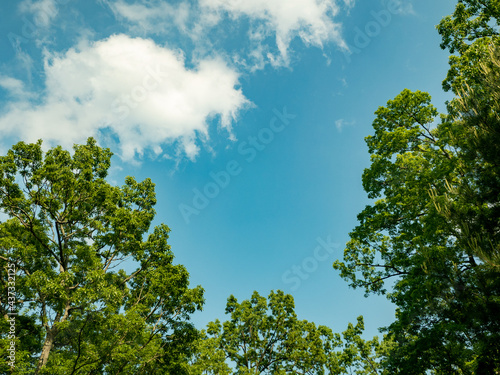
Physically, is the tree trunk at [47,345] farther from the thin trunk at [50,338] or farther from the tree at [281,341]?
the tree at [281,341]

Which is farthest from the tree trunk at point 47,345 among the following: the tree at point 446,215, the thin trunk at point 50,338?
the tree at point 446,215

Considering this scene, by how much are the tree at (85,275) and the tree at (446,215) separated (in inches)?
354

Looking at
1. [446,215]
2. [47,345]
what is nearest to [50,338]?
[47,345]

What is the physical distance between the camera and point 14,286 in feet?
32.9

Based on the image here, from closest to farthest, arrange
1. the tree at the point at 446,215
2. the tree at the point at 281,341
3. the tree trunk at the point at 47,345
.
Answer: the tree at the point at 446,215
the tree trunk at the point at 47,345
the tree at the point at 281,341

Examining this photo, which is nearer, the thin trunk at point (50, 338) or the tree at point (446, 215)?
the tree at point (446, 215)

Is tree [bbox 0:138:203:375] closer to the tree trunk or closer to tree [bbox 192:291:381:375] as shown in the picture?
the tree trunk

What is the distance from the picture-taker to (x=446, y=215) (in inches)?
307

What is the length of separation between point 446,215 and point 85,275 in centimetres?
1225

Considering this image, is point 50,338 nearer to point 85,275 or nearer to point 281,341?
point 85,275

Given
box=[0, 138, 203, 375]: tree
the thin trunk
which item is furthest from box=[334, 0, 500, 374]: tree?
the thin trunk

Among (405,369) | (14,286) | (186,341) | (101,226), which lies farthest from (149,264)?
(405,369)

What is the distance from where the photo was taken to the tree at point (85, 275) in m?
9.78

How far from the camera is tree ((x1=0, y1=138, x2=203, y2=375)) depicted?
9.78 meters
